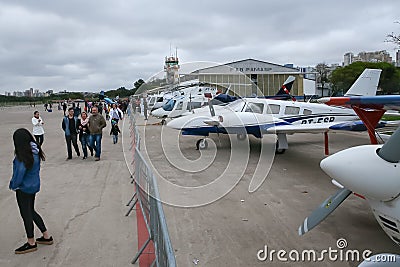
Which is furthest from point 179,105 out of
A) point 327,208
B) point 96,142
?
point 327,208

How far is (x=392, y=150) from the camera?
3088 millimetres

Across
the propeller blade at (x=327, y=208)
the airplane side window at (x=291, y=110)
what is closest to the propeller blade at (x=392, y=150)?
the propeller blade at (x=327, y=208)

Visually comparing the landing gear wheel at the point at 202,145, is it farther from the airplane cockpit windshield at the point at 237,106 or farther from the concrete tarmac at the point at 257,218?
the concrete tarmac at the point at 257,218

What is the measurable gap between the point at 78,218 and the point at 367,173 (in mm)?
4264

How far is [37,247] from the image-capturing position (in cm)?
434

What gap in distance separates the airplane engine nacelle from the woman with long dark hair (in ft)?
11.4

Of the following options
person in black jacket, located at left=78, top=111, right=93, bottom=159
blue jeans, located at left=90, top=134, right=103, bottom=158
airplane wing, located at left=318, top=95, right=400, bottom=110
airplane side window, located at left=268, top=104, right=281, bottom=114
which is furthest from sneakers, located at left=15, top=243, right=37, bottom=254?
airplane side window, located at left=268, top=104, right=281, bottom=114

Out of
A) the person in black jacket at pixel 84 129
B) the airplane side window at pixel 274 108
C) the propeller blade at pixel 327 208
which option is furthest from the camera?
the airplane side window at pixel 274 108

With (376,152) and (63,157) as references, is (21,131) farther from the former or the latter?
(63,157)

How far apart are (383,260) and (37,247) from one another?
4.04 metres

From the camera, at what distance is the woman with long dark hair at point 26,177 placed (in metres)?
4.04

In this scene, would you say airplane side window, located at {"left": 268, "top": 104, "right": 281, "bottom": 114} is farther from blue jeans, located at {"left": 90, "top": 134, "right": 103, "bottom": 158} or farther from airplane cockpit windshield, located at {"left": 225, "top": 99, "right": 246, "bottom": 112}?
blue jeans, located at {"left": 90, "top": 134, "right": 103, "bottom": 158}

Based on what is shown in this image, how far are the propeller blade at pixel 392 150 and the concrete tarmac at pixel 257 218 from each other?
1.02ft

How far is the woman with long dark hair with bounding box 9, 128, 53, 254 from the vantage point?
4.04 meters
